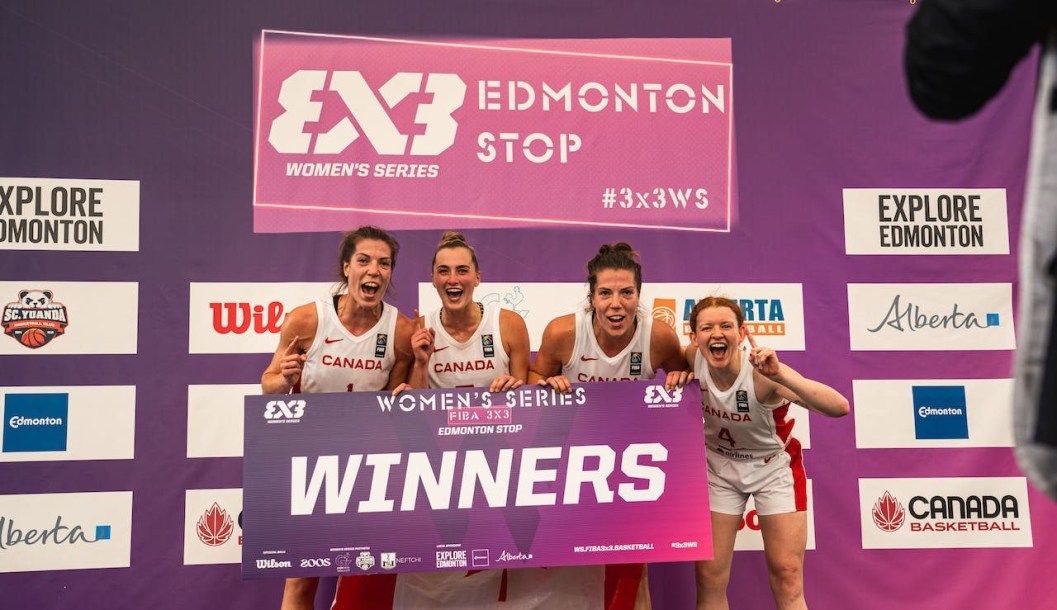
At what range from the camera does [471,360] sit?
4117 millimetres

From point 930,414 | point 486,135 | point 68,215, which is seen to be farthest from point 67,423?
point 930,414

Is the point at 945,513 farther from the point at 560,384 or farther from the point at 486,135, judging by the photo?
the point at 486,135

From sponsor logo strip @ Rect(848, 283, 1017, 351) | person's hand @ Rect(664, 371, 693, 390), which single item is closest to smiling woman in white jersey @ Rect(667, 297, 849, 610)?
person's hand @ Rect(664, 371, 693, 390)

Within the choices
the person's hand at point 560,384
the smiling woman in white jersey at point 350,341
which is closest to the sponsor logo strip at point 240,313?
the smiling woman in white jersey at point 350,341

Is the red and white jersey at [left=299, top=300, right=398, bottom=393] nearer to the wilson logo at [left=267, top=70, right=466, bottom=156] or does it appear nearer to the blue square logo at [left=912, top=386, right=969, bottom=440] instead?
the wilson logo at [left=267, top=70, right=466, bottom=156]

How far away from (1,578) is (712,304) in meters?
3.72

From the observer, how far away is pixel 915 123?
505 centimetres

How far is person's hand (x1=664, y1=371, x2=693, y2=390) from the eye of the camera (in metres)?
3.64

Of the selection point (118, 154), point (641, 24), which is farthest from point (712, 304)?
point (118, 154)

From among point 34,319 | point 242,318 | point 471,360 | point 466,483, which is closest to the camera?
point 466,483

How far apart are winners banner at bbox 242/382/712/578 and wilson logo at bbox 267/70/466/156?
1771 millimetres

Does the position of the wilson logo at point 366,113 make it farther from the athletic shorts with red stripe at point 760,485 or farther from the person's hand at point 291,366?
the athletic shorts with red stripe at point 760,485

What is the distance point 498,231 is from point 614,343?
1.12 m

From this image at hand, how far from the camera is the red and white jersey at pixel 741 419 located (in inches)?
153
